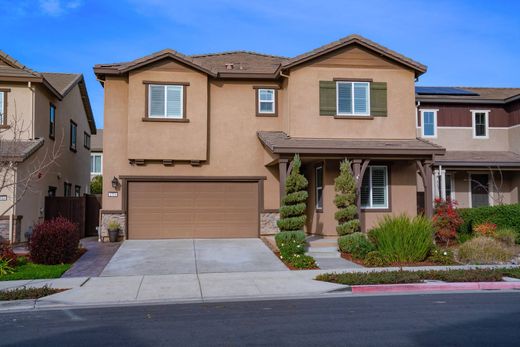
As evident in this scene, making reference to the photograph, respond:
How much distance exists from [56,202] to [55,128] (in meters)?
3.63

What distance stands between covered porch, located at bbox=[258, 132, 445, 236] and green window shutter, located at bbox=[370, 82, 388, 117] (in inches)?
42.0

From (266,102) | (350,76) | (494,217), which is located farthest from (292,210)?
(494,217)

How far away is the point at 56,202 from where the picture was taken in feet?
69.3

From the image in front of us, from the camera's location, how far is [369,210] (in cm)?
1894

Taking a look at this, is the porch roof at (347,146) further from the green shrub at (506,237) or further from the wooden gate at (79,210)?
the wooden gate at (79,210)

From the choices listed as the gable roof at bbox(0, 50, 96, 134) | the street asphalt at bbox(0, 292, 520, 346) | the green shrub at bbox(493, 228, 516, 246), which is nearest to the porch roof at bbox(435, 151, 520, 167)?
the green shrub at bbox(493, 228, 516, 246)

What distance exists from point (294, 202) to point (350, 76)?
5615 millimetres

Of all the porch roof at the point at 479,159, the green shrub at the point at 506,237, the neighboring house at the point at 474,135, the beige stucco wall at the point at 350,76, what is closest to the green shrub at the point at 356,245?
the beige stucco wall at the point at 350,76

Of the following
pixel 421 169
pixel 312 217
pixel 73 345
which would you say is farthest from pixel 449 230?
pixel 73 345

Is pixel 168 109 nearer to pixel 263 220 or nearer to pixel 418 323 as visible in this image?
pixel 263 220

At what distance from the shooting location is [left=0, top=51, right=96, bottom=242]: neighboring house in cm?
1823

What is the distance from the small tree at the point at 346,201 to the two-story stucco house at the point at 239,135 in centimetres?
165

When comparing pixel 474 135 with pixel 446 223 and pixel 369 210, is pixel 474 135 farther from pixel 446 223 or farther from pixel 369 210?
pixel 369 210

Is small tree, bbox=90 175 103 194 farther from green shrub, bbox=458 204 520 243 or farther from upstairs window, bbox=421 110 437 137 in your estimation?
green shrub, bbox=458 204 520 243
